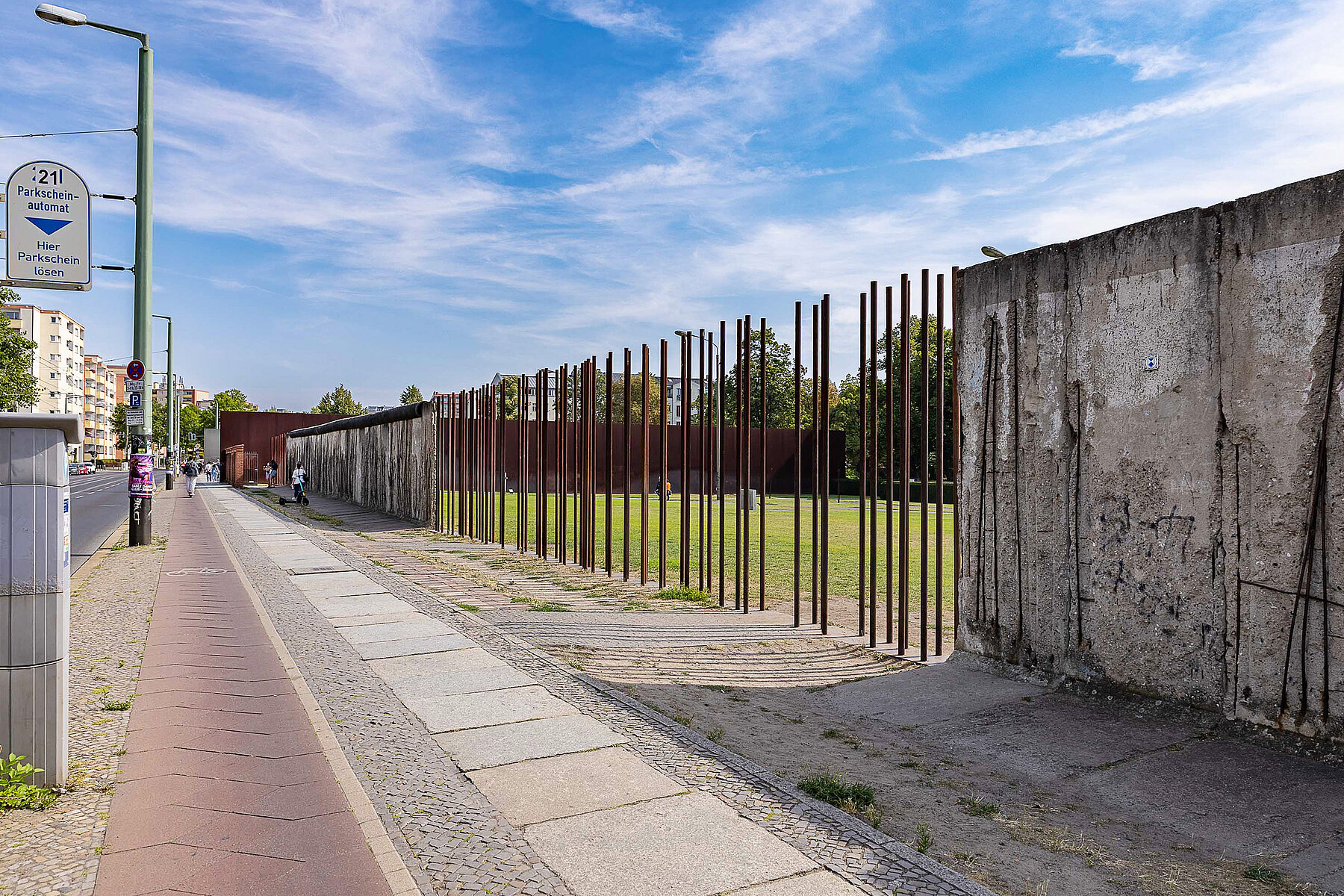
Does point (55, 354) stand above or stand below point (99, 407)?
above

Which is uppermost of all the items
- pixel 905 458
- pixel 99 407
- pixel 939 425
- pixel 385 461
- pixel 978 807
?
pixel 99 407

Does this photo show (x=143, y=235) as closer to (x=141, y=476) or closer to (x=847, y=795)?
(x=141, y=476)

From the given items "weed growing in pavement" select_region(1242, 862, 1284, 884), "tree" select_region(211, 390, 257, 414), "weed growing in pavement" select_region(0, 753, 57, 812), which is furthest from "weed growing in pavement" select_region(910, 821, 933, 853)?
"tree" select_region(211, 390, 257, 414)

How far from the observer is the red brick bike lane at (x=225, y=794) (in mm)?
3061

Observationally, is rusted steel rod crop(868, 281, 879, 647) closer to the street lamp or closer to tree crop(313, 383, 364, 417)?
the street lamp

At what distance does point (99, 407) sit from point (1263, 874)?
516ft

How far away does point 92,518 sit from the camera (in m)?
20.8

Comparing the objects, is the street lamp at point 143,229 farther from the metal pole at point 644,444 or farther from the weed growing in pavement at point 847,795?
the weed growing in pavement at point 847,795

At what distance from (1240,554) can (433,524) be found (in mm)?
16183

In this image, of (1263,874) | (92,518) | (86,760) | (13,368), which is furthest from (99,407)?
(1263,874)

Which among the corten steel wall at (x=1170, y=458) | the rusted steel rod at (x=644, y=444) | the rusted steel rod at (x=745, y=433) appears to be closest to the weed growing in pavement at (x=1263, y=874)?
the corten steel wall at (x=1170, y=458)

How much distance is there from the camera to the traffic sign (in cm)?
990

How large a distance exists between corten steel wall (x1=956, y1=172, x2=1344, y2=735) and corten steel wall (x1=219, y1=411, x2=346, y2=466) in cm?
5403

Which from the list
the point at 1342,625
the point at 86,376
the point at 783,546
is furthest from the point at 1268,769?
the point at 86,376
